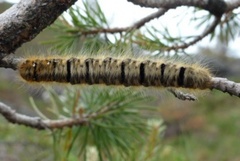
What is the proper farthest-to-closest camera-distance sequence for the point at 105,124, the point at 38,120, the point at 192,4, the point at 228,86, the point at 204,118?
the point at 204,118 → the point at 105,124 → the point at 38,120 → the point at 192,4 → the point at 228,86

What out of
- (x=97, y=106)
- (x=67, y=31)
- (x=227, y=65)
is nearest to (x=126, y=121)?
(x=97, y=106)

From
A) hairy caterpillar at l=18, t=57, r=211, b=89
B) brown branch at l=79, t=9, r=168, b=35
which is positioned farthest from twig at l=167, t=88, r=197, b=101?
brown branch at l=79, t=9, r=168, b=35

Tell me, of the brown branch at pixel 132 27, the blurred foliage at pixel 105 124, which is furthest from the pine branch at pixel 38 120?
the brown branch at pixel 132 27

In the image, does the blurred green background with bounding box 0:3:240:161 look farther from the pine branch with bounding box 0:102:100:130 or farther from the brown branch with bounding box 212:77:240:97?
the brown branch with bounding box 212:77:240:97

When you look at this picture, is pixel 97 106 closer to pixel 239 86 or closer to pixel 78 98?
pixel 78 98

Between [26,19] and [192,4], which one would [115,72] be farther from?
[192,4]

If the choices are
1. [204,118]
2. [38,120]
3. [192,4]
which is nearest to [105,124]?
[38,120]
